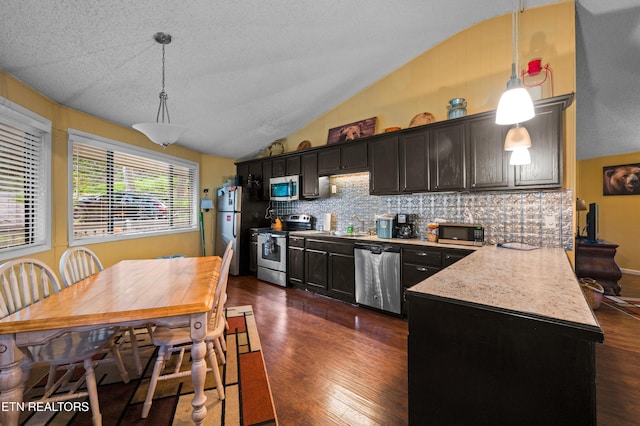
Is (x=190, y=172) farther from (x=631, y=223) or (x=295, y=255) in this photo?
(x=631, y=223)

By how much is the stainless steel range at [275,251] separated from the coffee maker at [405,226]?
63.2 inches

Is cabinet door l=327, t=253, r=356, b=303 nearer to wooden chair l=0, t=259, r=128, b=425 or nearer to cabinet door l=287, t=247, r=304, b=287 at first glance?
cabinet door l=287, t=247, r=304, b=287

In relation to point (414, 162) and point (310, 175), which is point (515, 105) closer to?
point (414, 162)

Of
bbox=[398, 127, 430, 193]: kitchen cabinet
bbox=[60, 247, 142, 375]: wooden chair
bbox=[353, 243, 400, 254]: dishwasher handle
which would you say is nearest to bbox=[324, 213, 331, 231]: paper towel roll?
bbox=[353, 243, 400, 254]: dishwasher handle

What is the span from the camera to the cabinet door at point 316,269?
3.70 m

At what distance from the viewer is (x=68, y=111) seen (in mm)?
3057

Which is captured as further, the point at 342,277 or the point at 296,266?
the point at 296,266

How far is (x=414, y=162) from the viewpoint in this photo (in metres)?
3.17

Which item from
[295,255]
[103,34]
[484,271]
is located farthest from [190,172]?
[484,271]

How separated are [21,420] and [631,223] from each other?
881 cm

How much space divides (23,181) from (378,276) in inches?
151

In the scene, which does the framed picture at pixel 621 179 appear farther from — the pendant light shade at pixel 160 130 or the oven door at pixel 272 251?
the pendant light shade at pixel 160 130

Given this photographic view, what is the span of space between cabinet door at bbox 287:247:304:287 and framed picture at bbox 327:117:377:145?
1.84 metres

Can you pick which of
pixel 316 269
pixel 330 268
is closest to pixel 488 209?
pixel 330 268
